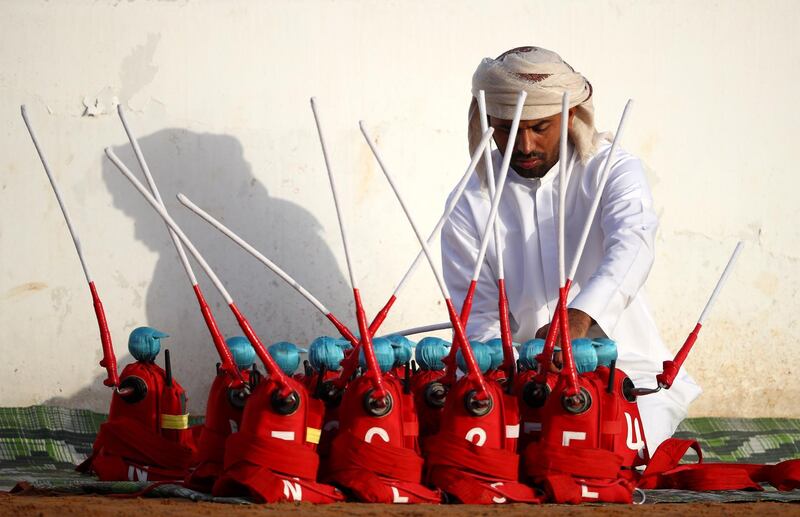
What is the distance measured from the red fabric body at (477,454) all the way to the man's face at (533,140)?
1022mm

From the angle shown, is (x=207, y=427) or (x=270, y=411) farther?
(x=207, y=427)

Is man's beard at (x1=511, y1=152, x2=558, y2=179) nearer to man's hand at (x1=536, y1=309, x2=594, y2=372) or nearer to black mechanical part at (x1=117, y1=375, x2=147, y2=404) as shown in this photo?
man's hand at (x1=536, y1=309, x2=594, y2=372)

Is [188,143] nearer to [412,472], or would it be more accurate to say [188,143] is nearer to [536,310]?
[536,310]

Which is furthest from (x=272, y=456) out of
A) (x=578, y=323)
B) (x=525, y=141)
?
(x=525, y=141)

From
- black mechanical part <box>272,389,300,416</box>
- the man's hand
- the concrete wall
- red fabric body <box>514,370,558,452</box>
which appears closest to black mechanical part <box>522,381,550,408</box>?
red fabric body <box>514,370,558,452</box>

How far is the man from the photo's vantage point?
11.5 ft

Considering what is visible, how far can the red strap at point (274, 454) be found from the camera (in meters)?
2.70

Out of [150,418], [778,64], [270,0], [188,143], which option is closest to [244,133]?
[188,143]

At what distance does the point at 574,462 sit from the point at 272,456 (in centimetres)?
67

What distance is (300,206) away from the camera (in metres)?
4.65

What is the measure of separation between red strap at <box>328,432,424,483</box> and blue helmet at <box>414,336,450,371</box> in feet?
1.15

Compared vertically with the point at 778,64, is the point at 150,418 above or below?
below

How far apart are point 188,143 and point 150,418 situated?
1573mm

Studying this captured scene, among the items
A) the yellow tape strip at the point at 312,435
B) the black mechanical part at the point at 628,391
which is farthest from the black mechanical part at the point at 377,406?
the black mechanical part at the point at 628,391
